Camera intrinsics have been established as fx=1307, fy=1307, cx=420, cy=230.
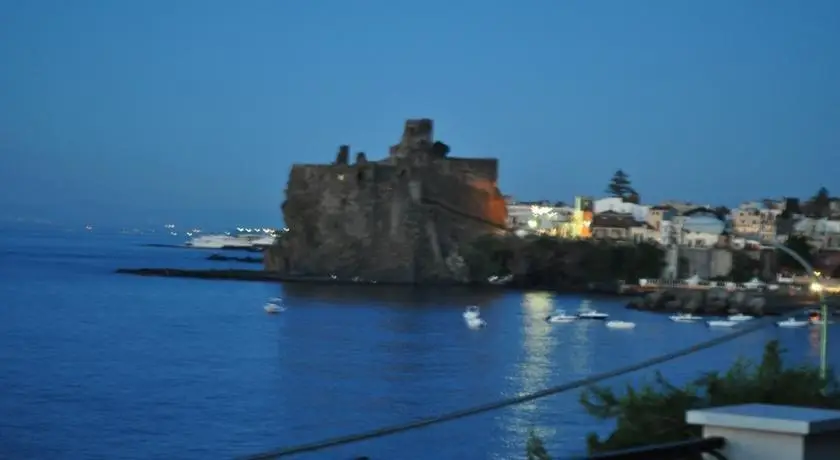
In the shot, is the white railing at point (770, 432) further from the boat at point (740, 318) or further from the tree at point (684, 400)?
the boat at point (740, 318)

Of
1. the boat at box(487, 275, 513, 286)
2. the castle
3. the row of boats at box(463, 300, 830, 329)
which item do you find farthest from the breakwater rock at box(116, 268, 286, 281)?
the row of boats at box(463, 300, 830, 329)

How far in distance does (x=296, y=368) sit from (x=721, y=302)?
1924cm

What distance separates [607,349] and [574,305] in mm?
13584

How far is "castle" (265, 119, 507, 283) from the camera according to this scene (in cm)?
4616

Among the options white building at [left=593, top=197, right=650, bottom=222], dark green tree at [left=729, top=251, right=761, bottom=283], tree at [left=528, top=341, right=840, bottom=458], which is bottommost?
tree at [left=528, top=341, right=840, bottom=458]

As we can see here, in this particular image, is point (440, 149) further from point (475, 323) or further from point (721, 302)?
point (475, 323)

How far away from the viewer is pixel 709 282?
44562 mm

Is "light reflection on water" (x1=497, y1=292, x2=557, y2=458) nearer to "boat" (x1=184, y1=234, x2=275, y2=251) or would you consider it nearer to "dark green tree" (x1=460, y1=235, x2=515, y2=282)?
"dark green tree" (x1=460, y1=235, x2=515, y2=282)

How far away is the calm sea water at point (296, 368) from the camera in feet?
41.9

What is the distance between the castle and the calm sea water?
7432mm

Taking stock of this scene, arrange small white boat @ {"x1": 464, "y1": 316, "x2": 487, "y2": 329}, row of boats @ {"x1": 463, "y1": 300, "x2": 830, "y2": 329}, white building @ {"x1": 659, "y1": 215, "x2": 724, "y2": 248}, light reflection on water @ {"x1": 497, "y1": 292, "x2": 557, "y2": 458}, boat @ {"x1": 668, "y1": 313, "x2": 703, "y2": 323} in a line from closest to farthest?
light reflection on water @ {"x1": 497, "y1": 292, "x2": 557, "y2": 458}
small white boat @ {"x1": 464, "y1": 316, "x2": 487, "y2": 329}
row of boats @ {"x1": 463, "y1": 300, "x2": 830, "y2": 329}
boat @ {"x1": 668, "y1": 313, "x2": 703, "y2": 323}
white building @ {"x1": 659, "y1": 215, "x2": 724, "y2": 248}

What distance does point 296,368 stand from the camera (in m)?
19.9

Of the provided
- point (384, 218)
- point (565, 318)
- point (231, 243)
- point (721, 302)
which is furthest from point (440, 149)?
point (231, 243)

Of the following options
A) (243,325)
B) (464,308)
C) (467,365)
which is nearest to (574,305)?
(464,308)
